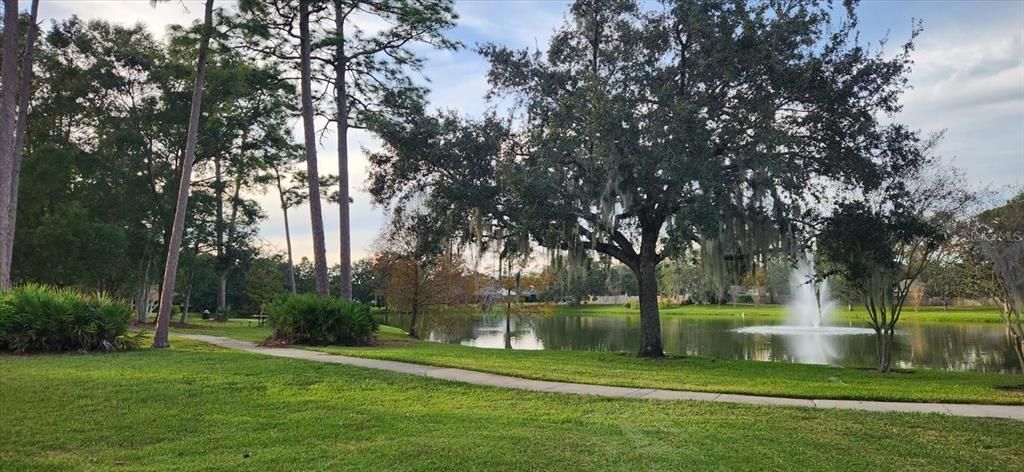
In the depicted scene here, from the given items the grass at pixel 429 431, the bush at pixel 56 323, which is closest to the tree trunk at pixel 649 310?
the grass at pixel 429 431

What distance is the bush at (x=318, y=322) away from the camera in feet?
52.1

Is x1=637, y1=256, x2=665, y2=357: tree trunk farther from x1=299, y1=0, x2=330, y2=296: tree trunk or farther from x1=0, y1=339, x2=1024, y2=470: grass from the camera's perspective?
x1=299, y1=0, x2=330, y2=296: tree trunk

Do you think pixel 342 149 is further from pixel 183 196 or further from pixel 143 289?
pixel 143 289

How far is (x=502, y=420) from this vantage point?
260 inches

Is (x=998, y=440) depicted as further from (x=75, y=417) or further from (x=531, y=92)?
(x=531, y=92)

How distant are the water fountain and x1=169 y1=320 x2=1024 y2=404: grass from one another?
103 inches

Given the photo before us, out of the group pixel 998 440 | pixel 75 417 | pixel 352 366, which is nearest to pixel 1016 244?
pixel 998 440

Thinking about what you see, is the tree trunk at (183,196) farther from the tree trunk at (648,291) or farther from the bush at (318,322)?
the tree trunk at (648,291)

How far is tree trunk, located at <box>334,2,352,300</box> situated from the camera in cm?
1955

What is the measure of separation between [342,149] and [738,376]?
43.9 feet

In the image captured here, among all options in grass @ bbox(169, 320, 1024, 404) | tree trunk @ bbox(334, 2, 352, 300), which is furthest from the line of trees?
grass @ bbox(169, 320, 1024, 404)

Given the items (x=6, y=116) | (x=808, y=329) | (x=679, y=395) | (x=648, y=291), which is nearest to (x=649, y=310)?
(x=648, y=291)

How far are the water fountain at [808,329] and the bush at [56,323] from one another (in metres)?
14.4

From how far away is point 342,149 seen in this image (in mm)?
19578
